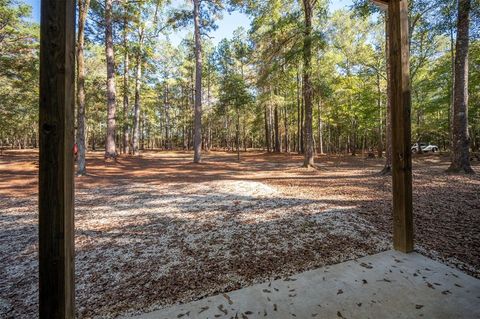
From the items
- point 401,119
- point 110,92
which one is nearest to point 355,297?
point 401,119

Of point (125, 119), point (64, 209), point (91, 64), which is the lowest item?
point (64, 209)

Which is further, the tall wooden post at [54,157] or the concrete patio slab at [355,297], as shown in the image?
the concrete patio slab at [355,297]

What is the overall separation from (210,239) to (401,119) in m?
3.17

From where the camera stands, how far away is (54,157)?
1.56 metres

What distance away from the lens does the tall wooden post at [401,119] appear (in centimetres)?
294

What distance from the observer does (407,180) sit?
2982mm

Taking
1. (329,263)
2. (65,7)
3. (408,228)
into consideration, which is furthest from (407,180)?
(65,7)

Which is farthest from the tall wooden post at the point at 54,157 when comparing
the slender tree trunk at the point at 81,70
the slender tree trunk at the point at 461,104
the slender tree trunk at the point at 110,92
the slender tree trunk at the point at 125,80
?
the slender tree trunk at the point at 110,92

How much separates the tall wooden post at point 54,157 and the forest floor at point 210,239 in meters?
0.94

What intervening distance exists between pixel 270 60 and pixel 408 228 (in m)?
12.1

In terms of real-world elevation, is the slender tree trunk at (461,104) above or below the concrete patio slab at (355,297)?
above

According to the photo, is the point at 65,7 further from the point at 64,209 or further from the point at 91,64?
the point at 91,64

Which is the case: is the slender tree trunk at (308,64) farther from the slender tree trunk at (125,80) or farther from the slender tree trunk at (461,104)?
the slender tree trunk at (125,80)

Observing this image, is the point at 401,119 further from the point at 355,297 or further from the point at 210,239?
the point at 210,239
